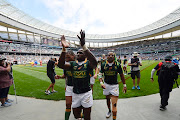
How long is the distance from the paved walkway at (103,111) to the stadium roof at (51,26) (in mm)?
40660

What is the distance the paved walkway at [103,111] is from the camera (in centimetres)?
298

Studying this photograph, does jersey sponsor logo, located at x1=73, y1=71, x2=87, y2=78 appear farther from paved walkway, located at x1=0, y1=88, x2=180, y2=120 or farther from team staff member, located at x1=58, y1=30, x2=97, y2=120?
paved walkway, located at x1=0, y1=88, x2=180, y2=120

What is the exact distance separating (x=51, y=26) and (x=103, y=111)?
2104 inches

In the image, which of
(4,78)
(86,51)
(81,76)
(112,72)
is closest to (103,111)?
(112,72)

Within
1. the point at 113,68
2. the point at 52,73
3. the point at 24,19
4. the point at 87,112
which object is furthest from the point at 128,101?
the point at 24,19

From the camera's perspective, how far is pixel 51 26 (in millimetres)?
49188

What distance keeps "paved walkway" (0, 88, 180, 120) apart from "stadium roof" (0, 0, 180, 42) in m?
40.7

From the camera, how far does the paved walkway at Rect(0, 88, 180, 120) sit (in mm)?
2977

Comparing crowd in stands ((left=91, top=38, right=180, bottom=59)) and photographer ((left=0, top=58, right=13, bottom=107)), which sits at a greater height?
crowd in stands ((left=91, top=38, right=180, bottom=59))

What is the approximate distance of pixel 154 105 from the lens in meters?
3.64

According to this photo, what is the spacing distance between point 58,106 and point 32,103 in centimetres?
129

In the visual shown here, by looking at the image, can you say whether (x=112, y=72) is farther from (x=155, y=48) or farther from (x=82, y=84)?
(x=155, y=48)

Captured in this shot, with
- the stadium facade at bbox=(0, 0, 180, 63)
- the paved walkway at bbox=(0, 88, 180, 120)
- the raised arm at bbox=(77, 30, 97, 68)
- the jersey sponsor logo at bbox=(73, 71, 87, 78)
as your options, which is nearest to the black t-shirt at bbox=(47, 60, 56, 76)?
the paved walkway at bbox=(0, 88, 180, 120)

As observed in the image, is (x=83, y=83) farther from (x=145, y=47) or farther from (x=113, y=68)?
(x=145, y=47)
